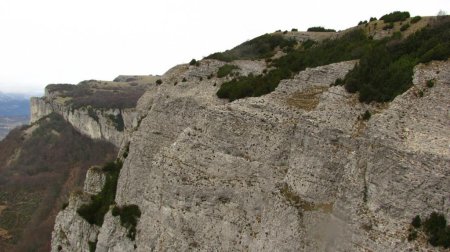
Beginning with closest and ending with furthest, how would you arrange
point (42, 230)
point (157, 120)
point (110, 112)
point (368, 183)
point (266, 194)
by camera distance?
1. point (368, 183)
2. point (266, 194)
3. point (157, 120)
4. point (42, 230)
5. point (110, 112)

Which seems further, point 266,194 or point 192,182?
point 192,182

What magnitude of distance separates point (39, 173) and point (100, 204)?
109 metres

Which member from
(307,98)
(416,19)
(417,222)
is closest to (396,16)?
(416,19)

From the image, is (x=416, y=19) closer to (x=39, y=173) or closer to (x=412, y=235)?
(x=412, y=235)

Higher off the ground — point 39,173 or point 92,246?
point 92,246

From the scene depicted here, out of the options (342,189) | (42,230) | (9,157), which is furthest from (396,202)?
(9,157)

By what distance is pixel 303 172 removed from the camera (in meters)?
26.4

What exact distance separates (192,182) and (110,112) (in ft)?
467

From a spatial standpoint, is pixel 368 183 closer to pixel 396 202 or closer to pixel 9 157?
pixel 396 202

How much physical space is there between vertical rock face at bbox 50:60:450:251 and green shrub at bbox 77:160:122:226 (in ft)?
21.5

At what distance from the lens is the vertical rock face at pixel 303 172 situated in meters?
21.8

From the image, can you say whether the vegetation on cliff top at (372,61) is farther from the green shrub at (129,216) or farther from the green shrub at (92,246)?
the green shrub at (92,246)

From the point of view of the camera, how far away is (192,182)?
30.8 meters

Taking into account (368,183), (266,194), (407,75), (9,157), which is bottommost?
(9,157)
